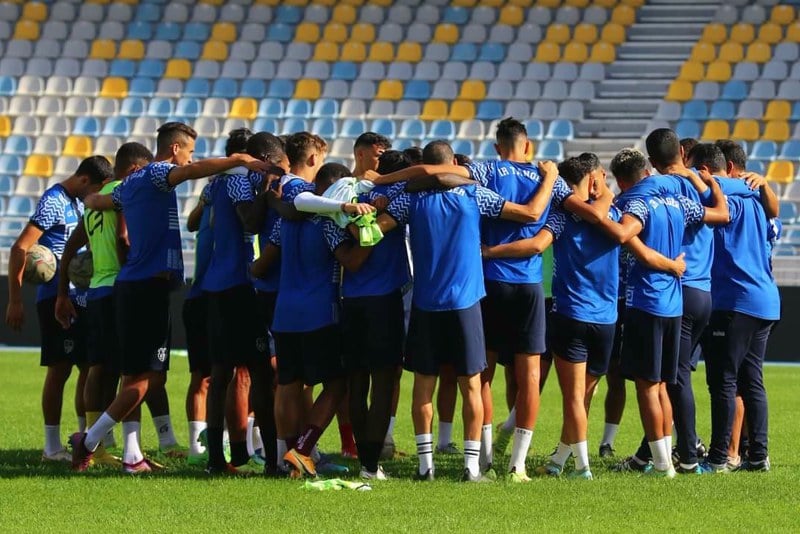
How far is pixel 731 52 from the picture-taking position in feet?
80.1

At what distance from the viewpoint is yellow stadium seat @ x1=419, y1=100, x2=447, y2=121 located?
79.3ft

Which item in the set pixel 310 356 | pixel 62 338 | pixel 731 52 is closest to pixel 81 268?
pixel 62 338

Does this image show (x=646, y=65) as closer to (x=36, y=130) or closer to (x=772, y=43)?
(x=772, y=43)

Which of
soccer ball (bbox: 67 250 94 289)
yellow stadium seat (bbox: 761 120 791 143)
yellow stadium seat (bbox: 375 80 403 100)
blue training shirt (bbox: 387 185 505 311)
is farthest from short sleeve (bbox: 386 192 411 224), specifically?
yellow stadium seat (bbox: 375 80 403 100)

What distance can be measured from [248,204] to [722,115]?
52.3 ft

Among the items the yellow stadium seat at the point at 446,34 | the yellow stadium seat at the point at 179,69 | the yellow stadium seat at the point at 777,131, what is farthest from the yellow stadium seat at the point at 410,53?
the yellow stadium seat at the point at 777,131

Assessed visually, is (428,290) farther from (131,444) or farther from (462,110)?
(462,110)

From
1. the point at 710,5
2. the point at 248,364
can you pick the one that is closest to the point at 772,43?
the point at 710,5

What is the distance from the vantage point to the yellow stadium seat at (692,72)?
78.9 feet

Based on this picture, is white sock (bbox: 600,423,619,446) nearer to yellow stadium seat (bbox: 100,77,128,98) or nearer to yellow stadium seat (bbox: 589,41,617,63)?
yellow stadium seat (bbox: 589,41,617,63)

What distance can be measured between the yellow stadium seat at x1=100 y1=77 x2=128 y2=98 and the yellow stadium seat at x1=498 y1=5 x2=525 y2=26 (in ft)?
22.8

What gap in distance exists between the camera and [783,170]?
21.6 m

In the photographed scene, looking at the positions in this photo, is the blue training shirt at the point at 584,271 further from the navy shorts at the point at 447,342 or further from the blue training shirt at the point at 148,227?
the blue training shirt at the point at 148,227

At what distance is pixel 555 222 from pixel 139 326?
105 inches
